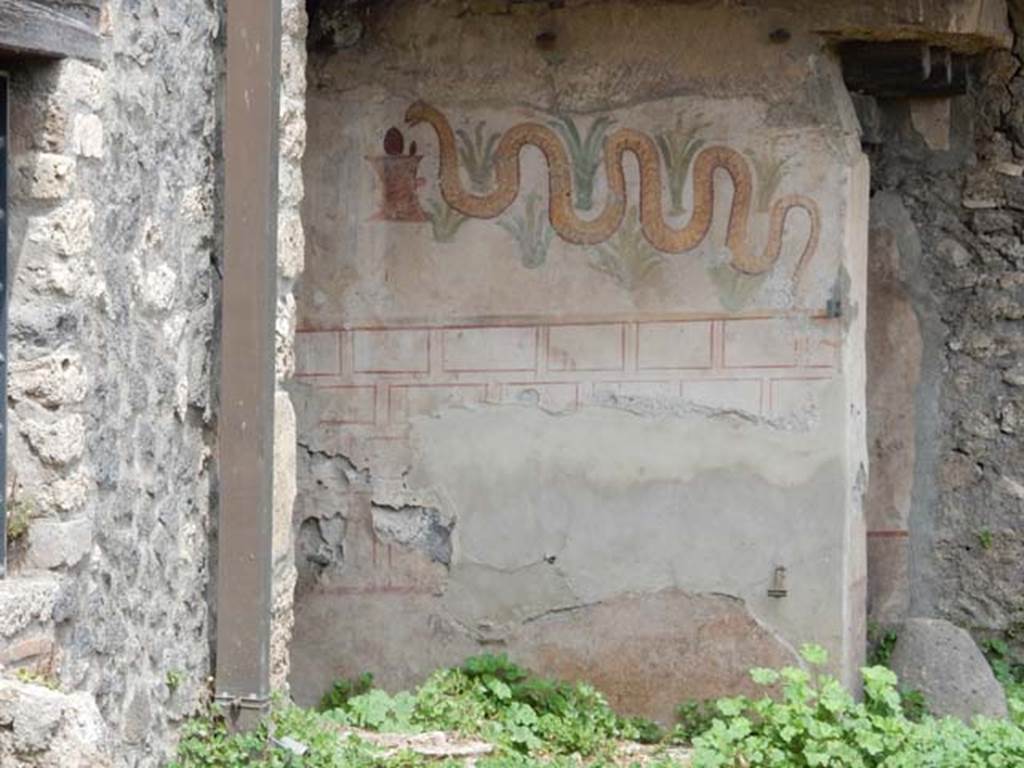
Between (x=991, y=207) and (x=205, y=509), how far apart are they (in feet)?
13.3

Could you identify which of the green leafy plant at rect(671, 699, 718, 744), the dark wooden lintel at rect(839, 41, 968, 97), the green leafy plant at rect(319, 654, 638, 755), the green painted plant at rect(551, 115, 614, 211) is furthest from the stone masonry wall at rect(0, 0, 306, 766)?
the dark wooden lintel at rect(839, 41, 968, 97)

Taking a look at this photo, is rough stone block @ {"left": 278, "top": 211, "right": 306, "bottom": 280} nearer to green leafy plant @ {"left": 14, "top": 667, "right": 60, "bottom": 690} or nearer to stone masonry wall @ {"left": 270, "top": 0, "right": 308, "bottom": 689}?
stone masonry wall @ {"left": 270, "top": 0, "right": 308, "bottom": 689}

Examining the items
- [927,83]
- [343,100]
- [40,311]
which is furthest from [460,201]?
[40,311]

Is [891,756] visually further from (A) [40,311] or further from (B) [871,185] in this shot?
(B) [871,185]

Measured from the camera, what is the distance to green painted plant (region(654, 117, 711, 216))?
23.7ft

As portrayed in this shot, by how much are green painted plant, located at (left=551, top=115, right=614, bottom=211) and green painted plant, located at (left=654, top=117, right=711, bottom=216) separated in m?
0.21

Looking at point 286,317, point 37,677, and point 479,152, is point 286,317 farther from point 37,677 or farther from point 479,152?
point 479,152

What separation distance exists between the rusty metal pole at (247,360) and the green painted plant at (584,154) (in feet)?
6.71

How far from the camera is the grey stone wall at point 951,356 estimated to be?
8.20 m

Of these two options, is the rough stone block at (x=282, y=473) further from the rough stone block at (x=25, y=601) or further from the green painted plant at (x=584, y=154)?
the green painted plant at (x=584, y=154)

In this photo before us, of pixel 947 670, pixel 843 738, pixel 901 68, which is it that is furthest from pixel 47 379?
pixel 947 670

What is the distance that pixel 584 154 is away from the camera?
23.8ft

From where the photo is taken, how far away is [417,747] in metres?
6.01

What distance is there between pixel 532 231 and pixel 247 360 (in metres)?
2.14
